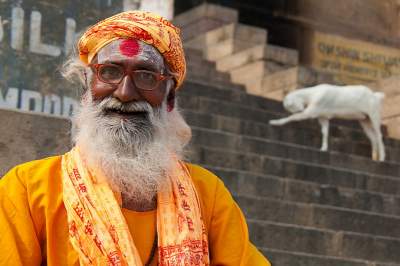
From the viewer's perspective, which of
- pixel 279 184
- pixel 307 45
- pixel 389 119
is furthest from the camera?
pixel 307 45

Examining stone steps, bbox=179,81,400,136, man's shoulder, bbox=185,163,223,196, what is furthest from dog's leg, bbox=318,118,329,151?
man's shoulder, bbox=185,163,223,196

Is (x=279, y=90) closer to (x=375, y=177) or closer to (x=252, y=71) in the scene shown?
(x=252, y=71)

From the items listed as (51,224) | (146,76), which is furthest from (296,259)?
(51,224)

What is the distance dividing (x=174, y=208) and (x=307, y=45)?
14648mm

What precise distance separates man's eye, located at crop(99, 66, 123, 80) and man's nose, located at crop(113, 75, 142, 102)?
3 cm

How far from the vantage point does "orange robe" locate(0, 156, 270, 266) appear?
326cm

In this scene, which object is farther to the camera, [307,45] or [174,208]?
[307,45]

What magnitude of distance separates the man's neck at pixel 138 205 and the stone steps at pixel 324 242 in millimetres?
3982

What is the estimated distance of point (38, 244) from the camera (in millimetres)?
3305

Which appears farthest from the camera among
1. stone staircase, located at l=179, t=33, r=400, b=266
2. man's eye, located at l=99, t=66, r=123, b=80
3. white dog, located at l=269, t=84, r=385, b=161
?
white dog, located at l=269, t=84, r=385, b=161

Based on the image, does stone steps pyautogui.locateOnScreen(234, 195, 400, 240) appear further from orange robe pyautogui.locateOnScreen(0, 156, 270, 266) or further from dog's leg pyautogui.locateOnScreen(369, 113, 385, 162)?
orange robe pyautogui.locateOnScreen(0, 156, 270, 266)

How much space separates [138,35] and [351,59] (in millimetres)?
14151

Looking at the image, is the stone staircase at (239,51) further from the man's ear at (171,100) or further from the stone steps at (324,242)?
the man's ear at (171,100)

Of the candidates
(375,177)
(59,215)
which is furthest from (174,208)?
(375,177)
